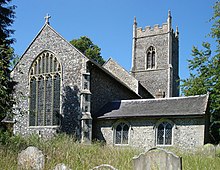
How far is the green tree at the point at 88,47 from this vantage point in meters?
41.0

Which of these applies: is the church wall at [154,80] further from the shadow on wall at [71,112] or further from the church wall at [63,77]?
the shadow on wall at [71,112]

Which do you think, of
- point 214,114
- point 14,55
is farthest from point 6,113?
point 214,114

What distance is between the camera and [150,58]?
126 ft

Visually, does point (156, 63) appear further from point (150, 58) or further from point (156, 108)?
point (156, 108)

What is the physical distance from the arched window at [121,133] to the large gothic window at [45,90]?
4146 millimetres

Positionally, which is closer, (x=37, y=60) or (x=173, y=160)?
(x=173, y=160)

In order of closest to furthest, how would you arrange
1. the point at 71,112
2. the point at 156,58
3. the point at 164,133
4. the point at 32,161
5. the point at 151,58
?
the point at 32,161 → the point at 164,133 → the point at 71,112 → the point at 156,58 → the point at 151,58

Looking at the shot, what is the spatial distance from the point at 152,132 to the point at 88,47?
24618mm

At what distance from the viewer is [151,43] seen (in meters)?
38.8

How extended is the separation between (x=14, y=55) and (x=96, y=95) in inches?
404

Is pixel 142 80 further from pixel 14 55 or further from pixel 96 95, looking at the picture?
pixel 14 55

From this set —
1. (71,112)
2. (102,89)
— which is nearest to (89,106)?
(71,112)

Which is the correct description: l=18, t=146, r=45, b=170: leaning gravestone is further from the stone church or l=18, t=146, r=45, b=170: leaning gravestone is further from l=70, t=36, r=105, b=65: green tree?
l=70, t=36, r=105, b=65: green tree

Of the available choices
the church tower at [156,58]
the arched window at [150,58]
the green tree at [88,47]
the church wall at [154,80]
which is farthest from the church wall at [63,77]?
the arched window at [150,58]
